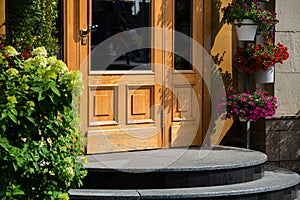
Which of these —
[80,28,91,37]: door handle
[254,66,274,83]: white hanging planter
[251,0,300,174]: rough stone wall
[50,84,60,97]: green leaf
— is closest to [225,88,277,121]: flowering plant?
[254,66,274,83]: white hanging planter

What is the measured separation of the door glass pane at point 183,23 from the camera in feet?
20.9

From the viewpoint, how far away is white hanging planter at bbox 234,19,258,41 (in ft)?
20.4

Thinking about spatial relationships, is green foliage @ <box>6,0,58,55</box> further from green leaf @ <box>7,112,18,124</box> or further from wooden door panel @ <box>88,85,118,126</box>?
green leaf @ <box>7,112,18,124</box>

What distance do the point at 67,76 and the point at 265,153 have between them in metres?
2.91

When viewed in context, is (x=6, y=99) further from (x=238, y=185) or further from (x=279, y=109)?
(x=279, y=109)

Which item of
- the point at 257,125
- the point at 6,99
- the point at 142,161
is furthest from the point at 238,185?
the point at 6,99

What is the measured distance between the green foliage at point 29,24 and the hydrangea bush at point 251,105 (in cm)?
184

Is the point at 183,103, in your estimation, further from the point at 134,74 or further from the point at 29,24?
the point at 29,24

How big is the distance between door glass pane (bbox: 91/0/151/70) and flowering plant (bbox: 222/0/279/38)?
0.80 metres

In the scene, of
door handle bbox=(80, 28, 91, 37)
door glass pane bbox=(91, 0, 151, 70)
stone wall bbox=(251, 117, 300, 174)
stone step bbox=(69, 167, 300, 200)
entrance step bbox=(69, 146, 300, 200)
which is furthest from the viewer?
stone wall bbox=(251, 117, 300, 174)

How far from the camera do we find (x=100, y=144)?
5.90 metres

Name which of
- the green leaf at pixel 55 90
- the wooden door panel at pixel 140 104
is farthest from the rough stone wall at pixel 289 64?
the green leaf at pixel 55 90

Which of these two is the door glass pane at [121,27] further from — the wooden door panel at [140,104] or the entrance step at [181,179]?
the entrance step at [181,179]

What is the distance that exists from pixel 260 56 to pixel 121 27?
135cm
